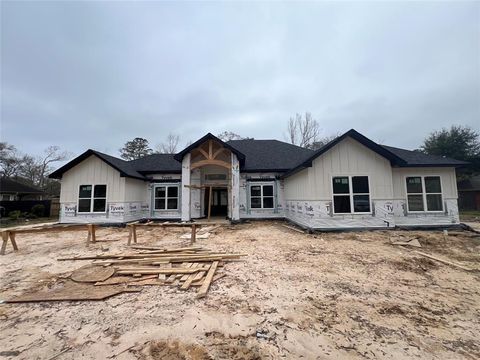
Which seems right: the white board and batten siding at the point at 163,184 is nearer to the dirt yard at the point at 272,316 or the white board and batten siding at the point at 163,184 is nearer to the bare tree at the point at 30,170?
the dirt yard at the point at 272,316

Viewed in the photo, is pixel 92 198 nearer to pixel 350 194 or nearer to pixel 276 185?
pixel 276 185

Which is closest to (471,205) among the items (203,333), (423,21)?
(423,21)

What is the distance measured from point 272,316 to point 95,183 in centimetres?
1376

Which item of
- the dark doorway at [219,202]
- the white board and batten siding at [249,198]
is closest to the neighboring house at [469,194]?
the white board and batten siding at [249,198]

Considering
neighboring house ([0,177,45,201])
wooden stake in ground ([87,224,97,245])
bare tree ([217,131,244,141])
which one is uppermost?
bare tree ([217,131,244,141])

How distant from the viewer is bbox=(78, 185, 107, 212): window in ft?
42.0

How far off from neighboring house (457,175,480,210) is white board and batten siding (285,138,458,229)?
19.3m

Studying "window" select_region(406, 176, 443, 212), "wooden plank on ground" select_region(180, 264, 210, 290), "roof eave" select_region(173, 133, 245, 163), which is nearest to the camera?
"wooden plank on ground" select_region(180, 264, 210, 290)

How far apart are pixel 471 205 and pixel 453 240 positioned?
76.6 ft

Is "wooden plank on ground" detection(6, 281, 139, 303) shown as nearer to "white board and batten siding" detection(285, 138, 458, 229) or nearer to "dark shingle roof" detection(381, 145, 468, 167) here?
"white board and batten siding" detection(285, 138, 458, 229)

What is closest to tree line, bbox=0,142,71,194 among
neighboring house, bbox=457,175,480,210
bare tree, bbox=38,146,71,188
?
bare tree, bbox=38,146,71,188

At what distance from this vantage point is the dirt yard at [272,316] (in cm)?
242

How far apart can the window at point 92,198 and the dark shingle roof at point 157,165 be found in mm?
2844

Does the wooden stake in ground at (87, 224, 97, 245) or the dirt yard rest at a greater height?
the wooden stake in ground at (87, 224, 97, 245)
